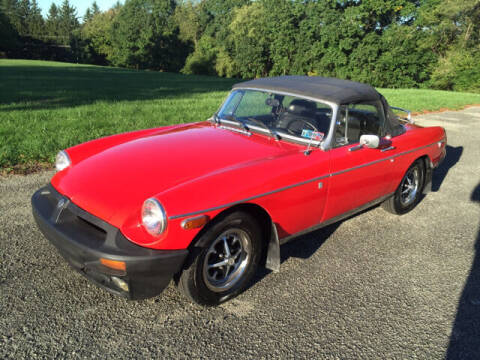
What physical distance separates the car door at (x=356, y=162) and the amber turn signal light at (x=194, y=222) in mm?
1382

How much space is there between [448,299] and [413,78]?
4595cm

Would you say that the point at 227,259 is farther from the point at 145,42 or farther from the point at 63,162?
the point at 145,42

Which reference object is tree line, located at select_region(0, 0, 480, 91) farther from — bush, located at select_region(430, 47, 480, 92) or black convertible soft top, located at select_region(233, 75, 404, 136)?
black convertible soft top, located at select_region(233, 75, 404, 136)

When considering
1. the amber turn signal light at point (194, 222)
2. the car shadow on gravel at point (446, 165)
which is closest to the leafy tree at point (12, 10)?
the car shadow on gravel at point (446, 165)

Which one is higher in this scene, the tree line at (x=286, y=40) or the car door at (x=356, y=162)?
the tree line at (x=286, y=40)

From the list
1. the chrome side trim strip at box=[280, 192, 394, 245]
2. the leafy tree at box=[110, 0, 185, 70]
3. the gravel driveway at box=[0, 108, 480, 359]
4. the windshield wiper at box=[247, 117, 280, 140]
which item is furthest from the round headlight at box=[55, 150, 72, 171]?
the leafy tree at box=[110, 0, 185, 70]

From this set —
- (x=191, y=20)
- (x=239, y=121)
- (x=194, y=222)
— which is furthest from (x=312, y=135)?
(x=191, y=20)

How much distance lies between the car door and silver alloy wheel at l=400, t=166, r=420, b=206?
0.74 meters

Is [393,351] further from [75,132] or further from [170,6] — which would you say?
[170,6]

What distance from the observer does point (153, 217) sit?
240 cm

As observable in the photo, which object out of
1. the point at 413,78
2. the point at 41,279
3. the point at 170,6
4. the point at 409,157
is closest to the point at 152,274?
the point at 41,279

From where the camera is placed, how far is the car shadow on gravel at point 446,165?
20.4 feet

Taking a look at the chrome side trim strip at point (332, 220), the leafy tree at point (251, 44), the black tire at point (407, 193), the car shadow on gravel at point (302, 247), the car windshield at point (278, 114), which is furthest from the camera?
the leafy tree at point (251, 44)

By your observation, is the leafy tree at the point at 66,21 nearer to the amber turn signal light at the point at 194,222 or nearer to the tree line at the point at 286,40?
the tree line at the point at 286,40
